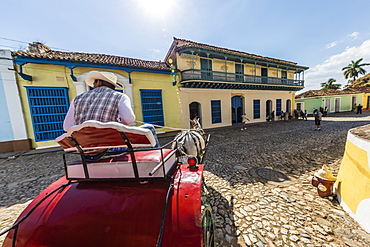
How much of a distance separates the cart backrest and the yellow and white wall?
3211mm

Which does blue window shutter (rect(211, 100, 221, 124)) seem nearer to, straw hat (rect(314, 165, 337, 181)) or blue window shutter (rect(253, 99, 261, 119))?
blue window shutter (rect(253, 99, 261, 119))

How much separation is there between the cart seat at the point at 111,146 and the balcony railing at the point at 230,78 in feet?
31.8

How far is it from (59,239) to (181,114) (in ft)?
32.8

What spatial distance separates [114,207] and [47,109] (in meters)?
9.35

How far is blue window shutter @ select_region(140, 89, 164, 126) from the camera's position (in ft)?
A: 31.0

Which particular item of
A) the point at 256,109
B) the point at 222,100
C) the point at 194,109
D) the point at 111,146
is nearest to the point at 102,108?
the point at 111,146

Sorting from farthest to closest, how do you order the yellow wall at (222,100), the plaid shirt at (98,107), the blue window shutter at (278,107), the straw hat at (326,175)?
the blue window shutter at (278,107)
the yellow wall at (222,100)
the straw hat at (326,175)
the plaid shirt at (98,107)

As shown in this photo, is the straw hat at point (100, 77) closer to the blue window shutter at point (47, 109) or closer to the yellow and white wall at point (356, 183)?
the yellow and white wall at point (356, 183)

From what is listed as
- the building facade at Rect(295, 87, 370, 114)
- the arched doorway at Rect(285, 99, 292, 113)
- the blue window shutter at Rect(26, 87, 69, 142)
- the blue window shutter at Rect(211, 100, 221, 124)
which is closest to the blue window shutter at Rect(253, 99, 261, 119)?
the blue window shutter at Rect(211, 100, 221, 124)

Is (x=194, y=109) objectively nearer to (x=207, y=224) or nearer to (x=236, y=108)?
(x=236, y=108)

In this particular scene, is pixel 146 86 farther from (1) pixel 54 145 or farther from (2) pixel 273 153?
(2) pixel 273 153

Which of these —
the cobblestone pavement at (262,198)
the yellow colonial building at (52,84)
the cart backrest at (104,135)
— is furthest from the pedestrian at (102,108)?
the yellow colonial building at (52,84)

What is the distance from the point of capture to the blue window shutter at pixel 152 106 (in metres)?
9.45

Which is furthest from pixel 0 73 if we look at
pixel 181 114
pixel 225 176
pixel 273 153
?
pixel 273 153
